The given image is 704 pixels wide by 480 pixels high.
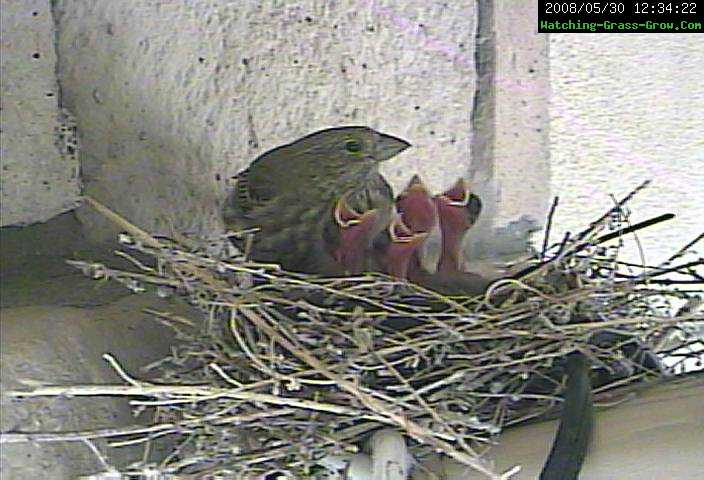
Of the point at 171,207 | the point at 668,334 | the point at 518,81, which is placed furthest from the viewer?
the point at 518,81

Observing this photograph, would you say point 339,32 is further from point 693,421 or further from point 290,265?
point 693,421

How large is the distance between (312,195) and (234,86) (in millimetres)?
163

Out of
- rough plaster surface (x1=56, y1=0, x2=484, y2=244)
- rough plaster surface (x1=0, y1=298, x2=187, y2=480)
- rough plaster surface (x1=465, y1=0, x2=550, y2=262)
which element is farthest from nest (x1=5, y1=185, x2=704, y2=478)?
rough plaster surface (x1=465, y1=0, x2=550, y2=262)

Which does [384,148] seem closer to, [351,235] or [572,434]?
[351,235]

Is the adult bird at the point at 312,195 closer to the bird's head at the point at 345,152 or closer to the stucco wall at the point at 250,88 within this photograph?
the bird's head at the point at 345,152

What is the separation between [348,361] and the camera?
0.56 metres

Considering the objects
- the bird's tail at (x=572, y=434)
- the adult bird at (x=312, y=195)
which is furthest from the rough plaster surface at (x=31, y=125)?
the bird's tail at (x=572, y=434)

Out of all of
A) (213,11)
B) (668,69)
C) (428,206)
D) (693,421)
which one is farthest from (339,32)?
(693,421)

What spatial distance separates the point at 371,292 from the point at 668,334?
0.22 meters

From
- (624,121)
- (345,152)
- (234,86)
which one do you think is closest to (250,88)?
(234,86)

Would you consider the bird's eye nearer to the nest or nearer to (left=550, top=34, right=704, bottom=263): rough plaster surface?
the nest

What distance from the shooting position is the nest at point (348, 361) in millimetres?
552

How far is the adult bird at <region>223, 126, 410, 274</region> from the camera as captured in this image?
709mm

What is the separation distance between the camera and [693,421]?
22.5 inches
